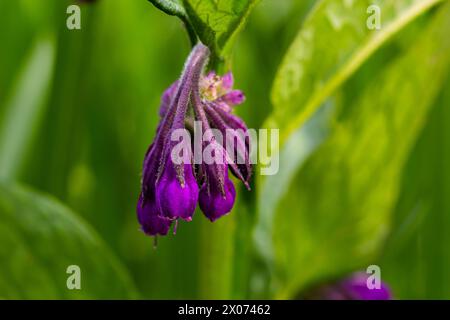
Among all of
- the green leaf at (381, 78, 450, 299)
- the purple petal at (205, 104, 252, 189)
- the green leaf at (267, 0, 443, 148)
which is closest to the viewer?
the purple petal at (205, 104, 252, 189)

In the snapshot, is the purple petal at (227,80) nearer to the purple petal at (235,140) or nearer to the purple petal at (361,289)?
the purple petal at (235,140)

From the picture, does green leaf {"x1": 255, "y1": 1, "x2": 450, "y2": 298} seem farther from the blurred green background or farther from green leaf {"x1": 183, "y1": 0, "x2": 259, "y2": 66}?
green leaf {"x1": 183, "y1": 0, "x2": 259, "y2": 66}

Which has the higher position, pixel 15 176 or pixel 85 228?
pixel 15 176

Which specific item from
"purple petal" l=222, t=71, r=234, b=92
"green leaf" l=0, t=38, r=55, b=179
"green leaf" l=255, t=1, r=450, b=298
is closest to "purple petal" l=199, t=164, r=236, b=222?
"purple petal" l=222, t=71, r=234, b=92

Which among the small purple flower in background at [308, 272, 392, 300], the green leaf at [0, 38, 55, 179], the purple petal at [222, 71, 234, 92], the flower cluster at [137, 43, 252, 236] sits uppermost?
the green leaf at [0, 38, 55, 179]

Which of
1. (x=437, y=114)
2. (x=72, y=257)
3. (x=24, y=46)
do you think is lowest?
(x=72, y=257)

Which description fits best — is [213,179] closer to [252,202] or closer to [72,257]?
[252,202]
